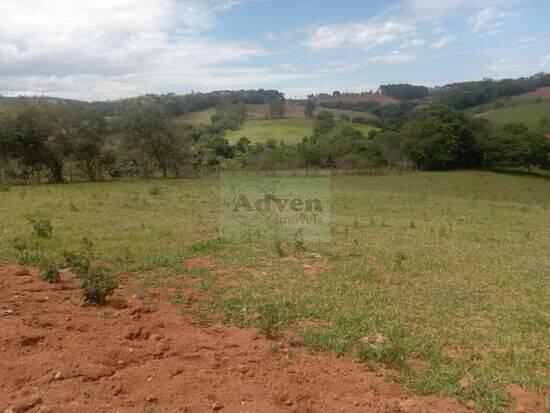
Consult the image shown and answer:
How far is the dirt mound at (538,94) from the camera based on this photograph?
75.9 m

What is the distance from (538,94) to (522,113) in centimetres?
1551

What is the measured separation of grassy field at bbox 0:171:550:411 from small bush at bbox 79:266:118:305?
3.17ft

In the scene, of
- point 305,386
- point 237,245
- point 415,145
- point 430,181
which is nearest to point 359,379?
point 305,386

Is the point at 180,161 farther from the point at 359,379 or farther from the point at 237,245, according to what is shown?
the point at 359,379

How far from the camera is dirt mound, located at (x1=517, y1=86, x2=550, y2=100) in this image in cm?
7589

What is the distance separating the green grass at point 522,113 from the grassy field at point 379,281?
5269 centimetres

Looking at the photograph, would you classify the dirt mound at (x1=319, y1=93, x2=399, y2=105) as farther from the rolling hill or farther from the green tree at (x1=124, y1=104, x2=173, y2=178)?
the green tree at (x1=124, y1=104, x2=173, y2=178)

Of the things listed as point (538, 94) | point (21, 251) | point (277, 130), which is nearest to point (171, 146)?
point (21, 251)

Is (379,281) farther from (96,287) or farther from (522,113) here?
(522,113)

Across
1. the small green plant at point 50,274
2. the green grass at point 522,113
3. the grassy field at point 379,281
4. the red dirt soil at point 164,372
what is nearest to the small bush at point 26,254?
the grassy field at point 379,281

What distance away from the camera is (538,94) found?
3095 inches

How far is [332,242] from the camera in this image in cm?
1137

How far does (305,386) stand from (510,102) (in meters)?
84.0

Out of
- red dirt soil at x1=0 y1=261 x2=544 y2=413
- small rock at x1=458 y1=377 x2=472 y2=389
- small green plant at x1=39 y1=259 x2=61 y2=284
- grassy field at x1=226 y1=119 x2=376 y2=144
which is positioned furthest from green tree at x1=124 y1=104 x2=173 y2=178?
small rock at x1=458 y1=377 x2=472 y2=389
